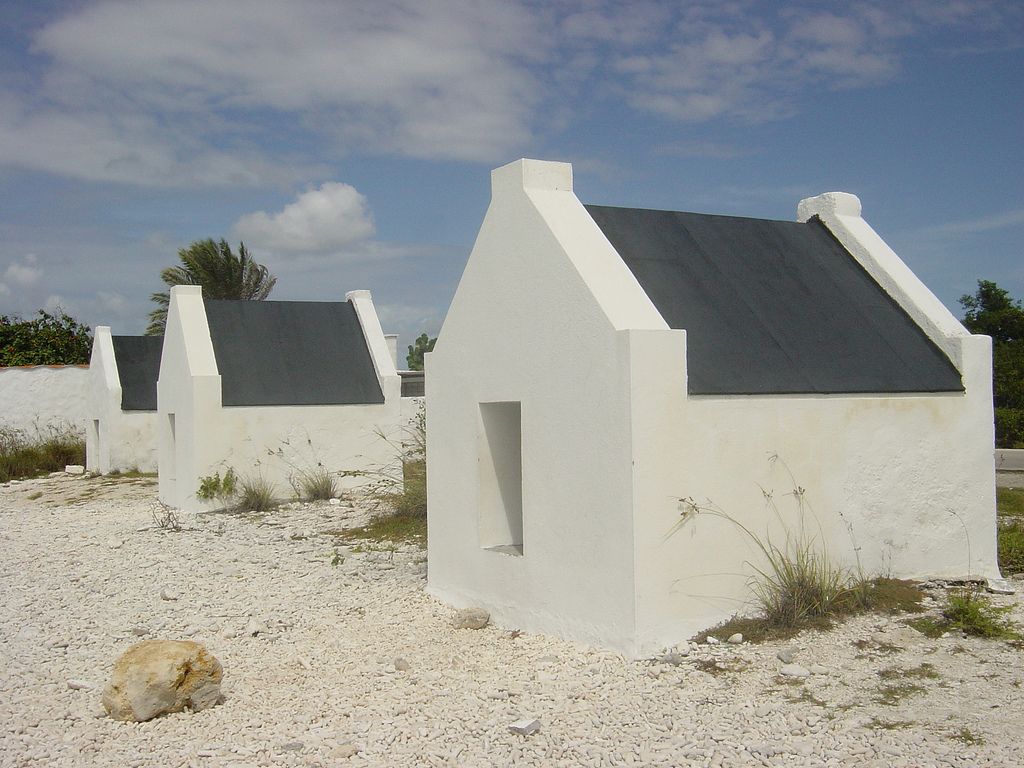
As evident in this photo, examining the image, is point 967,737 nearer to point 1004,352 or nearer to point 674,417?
point 674,417

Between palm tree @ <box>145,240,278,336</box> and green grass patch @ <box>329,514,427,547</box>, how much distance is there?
19129mm

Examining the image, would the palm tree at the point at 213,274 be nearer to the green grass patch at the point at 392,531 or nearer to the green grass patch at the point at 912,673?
the green grass patch at the point at 392,531

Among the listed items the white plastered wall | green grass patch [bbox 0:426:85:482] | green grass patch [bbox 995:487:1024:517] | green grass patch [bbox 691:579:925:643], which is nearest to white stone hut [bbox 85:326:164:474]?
green grass patch [bbox 0:426:85:482]

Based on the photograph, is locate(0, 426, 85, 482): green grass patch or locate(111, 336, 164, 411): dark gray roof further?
locate(0, 426, 85, 482): green grass patch

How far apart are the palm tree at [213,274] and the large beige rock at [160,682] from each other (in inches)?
999

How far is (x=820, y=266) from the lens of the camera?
923cm

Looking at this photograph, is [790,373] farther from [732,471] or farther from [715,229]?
[715,229]

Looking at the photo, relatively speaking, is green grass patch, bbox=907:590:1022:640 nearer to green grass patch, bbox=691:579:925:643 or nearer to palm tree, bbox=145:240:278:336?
green grass patch, bbox=691:579:925:643

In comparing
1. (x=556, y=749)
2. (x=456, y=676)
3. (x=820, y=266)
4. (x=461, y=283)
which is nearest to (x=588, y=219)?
(x=461, y=283)

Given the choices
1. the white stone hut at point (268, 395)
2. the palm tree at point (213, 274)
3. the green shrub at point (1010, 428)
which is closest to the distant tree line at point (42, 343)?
the palm tree at point (213, 274)

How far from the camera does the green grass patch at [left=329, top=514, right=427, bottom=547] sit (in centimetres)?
1195

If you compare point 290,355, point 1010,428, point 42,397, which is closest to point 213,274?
point 42,397

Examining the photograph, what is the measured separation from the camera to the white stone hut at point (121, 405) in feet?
74.6

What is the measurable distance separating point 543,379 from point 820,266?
350 centimetres
